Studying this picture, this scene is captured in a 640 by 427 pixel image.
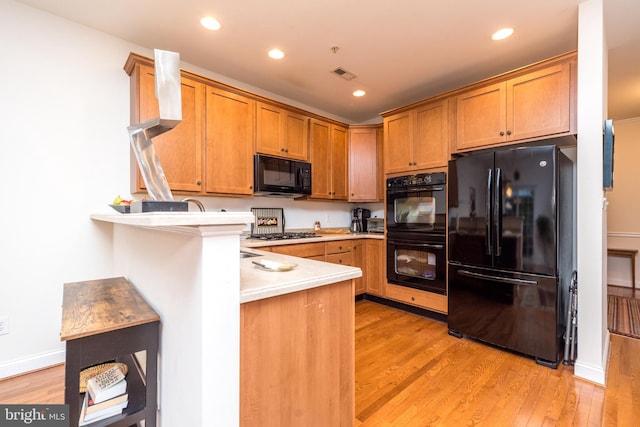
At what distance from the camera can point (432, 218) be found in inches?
117

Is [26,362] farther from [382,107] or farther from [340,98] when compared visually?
[382,107]

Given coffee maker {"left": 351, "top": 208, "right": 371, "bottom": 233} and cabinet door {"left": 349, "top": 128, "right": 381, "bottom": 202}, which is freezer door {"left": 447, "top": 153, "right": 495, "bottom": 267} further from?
coffee maker {"left": 351, "top": 208, "right": 371, "bottom": 233}

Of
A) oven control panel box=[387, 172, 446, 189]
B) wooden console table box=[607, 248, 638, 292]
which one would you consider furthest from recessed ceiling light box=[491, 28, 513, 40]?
wooden console table box=[607, 248, 638, 292]

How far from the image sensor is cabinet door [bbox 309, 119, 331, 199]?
357 cm

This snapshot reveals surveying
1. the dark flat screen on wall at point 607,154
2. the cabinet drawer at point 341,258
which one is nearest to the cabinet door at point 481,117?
the dark flat screen on wall at point 607,154

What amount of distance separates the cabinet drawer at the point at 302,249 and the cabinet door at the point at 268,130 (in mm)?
1053

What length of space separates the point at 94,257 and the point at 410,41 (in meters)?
3.20

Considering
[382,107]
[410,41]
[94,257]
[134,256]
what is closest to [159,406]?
[134,256]

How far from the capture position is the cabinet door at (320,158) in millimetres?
3568

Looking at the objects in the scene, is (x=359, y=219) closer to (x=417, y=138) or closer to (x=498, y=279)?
(x=417, y=138)

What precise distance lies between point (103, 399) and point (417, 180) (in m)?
2.97

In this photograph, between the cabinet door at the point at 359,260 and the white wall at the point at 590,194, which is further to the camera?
the cabinet door at the point at 359,260

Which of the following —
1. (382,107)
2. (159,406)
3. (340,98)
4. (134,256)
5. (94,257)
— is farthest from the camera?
(382,107)

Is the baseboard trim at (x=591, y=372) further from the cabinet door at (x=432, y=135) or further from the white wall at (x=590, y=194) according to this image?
the cabinet door at (x=432, y=135)
